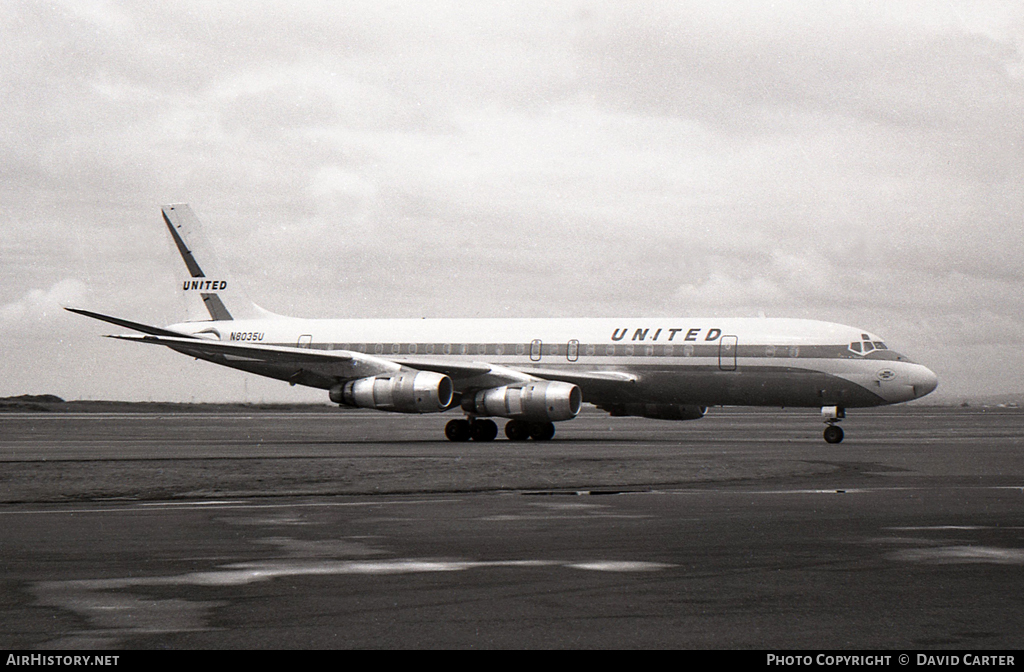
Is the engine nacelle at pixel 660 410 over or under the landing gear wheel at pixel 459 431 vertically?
over

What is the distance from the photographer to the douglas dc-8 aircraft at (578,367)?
1394 inches

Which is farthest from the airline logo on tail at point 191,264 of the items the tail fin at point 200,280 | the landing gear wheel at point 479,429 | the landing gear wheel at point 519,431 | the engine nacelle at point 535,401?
the engine nacelle at point 535,401

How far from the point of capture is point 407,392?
35938mm

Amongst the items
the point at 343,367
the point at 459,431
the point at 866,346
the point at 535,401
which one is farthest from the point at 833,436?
the point at 343,367

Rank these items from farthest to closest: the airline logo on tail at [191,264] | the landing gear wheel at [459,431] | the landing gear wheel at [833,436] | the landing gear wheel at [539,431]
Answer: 1. the airline logo on tail at [191,264]
2. the landing gear wheel at [539,431]
3. the landing gear wheel at [459,431]
4. the landing gear wheel at [833,436]

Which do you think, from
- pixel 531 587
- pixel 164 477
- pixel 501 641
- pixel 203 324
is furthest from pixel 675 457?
pixel 203 324

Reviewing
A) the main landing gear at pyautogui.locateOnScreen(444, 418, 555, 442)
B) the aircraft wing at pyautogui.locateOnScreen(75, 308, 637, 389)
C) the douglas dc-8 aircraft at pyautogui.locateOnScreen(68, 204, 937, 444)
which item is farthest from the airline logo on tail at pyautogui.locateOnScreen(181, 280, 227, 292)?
the main landing gear at pyautogui.locateOnScreen(444, 418, 555, 442)

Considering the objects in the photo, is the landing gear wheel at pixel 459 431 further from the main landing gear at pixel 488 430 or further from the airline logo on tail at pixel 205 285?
the airline logo on tail at pixel 205 285

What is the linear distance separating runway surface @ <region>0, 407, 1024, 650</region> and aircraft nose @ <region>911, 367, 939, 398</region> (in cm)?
1228

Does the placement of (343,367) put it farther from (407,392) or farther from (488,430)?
(488,430)

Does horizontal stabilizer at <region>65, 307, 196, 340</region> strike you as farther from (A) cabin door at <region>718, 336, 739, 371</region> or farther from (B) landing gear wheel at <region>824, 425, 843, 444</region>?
(B) landing gear wheel at <region>824, 425, 843, 444</region>

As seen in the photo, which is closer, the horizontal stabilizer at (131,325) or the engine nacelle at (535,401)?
the engine nacelle at (535,401)

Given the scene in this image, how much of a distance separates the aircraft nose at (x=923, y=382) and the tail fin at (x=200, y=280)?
2630cm

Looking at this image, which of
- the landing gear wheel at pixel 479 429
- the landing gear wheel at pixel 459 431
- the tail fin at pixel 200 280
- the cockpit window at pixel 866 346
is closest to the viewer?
the cockpit window at pixel 866 346
